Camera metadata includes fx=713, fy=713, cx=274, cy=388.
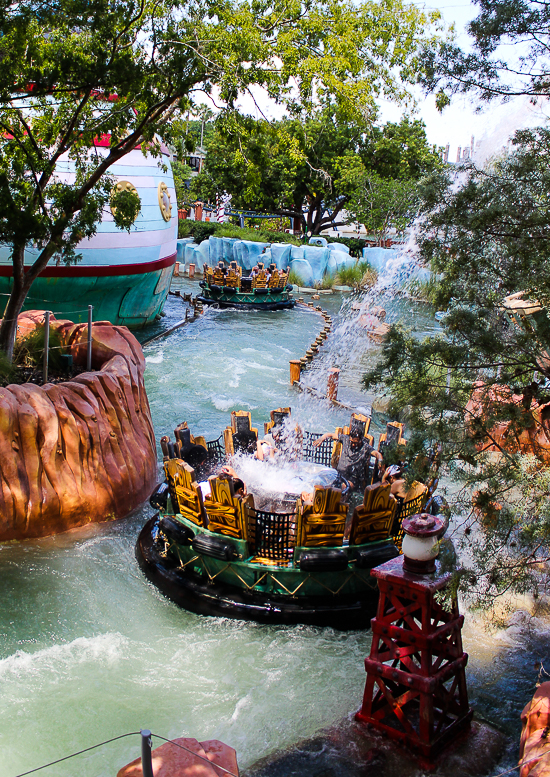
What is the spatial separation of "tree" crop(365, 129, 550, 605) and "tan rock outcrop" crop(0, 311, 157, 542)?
4.60 meters

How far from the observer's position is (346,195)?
38219 millimetres

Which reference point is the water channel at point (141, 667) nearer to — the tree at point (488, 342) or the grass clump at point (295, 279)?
the tree at point (488, 342)

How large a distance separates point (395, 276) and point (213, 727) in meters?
26.9

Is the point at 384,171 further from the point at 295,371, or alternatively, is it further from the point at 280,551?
the point at 280,551

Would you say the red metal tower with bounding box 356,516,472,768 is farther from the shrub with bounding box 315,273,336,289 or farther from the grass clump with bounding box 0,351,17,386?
the shrub with bounding box 315,273,336,289

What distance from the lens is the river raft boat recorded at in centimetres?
2534

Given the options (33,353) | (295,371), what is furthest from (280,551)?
(295,371)

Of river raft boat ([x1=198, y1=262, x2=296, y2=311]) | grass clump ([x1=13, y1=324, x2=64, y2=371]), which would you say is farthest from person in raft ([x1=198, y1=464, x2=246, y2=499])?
river raft boat ([x1=198, y1=262, x2=296, y2=311])

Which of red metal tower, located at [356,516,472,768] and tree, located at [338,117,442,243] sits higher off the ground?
tree, located at [338,117,442,243]

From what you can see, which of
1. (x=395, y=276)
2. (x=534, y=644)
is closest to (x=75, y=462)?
(x=534, y=644)

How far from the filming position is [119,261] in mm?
17906

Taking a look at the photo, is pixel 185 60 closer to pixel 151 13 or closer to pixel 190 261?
pixel 151 13

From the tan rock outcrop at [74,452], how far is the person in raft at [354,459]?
279 cm

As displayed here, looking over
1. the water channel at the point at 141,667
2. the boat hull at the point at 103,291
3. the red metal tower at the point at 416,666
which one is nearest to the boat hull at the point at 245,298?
the boat hull at the point at 103,291
